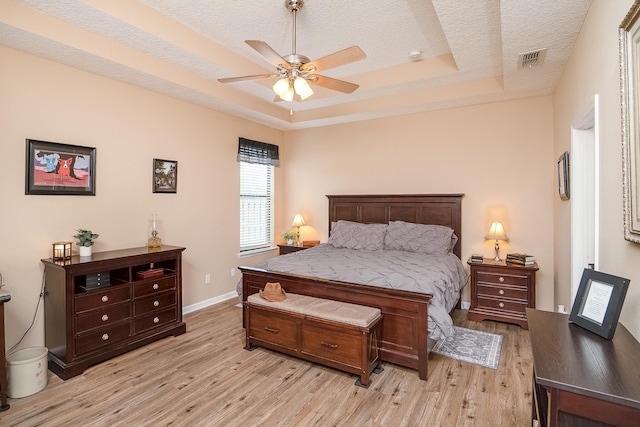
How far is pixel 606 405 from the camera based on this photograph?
3.21 ft

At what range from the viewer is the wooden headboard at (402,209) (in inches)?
173

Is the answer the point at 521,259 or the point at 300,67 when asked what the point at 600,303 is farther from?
the point at 521,259

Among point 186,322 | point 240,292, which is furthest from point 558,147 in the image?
point 186,322

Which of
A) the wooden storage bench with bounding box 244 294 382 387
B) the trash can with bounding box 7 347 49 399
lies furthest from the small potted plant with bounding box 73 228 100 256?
the wooden storage bench with bounding box 244 294 382 387

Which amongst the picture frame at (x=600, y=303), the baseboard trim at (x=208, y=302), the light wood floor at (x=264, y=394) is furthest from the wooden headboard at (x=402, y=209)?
the picture frame at (x=600, y=303)

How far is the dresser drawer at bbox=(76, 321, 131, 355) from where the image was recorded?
9.07ft

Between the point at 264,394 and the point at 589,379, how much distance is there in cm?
210

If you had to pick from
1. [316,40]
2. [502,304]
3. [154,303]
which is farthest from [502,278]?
[154,303]

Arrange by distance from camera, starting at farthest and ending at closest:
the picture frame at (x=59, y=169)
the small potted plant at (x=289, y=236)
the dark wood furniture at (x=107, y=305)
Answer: the small potted plant at (x=289, y=236)
the picture frame at (x=59, y=169)
the dark wood furniture at (x=107, y=305)

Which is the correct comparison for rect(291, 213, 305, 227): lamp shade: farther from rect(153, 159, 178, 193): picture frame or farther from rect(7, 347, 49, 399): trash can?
rect(7, 347, 49, 399): trash can

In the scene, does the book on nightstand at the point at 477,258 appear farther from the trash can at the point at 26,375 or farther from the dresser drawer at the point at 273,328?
the trash can at the point at 26,375

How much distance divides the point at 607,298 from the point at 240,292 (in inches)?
124

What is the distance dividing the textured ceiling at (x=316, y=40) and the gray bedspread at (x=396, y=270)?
160 centimetres

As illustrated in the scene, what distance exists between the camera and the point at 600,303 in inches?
52.7
